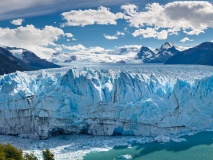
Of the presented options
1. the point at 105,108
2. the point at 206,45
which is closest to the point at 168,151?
the point at 105,108

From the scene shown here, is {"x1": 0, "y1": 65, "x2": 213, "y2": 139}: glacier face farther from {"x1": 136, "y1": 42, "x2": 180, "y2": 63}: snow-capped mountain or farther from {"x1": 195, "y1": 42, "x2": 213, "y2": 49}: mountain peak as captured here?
{"x1": 136, "y1": 42, "x2": 180, "y2": 63}: snow-capped mountain

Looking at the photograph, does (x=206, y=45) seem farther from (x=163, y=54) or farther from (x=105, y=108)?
(x=105, y=108)

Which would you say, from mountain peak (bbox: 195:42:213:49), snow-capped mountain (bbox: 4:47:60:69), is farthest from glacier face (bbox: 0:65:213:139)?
snow-capped mountain (bbox: 4:47:60:69)

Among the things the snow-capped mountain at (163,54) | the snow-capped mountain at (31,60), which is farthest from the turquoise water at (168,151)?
the snow-capped mountain at (163,54)

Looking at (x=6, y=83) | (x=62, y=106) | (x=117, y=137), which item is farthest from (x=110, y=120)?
(x=6, y=83)

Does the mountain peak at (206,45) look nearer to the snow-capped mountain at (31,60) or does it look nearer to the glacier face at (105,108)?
the snow-capped mountain at (31,60)

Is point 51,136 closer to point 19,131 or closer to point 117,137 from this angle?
point 19,131
